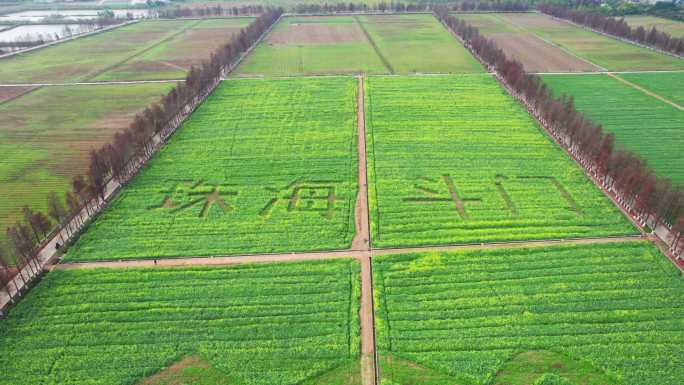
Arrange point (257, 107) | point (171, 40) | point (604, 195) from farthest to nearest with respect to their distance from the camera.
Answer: point (171, 40)
point (257, 107)
point (604, 195)

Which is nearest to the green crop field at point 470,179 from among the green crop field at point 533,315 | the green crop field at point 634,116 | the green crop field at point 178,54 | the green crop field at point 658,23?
the green crop field at point 533,315

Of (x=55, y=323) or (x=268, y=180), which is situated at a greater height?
(x=268, y=180)

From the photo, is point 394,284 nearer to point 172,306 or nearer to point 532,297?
point 532,297

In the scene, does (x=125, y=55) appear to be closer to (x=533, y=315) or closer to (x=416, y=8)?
(x=416, y=8)

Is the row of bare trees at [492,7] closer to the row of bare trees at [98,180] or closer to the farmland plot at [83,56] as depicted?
the farmland plot at [83,56]

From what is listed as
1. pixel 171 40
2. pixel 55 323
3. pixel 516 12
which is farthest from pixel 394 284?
pixel 516 12

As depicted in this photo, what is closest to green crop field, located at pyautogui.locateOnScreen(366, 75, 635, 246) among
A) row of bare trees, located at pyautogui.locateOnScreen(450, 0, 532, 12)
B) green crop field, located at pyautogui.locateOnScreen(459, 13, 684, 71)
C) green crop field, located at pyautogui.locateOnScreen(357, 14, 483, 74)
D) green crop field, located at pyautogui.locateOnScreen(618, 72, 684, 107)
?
green crop field, located at pyautogui.locateOnScreen(357, 14, 483, 74)
